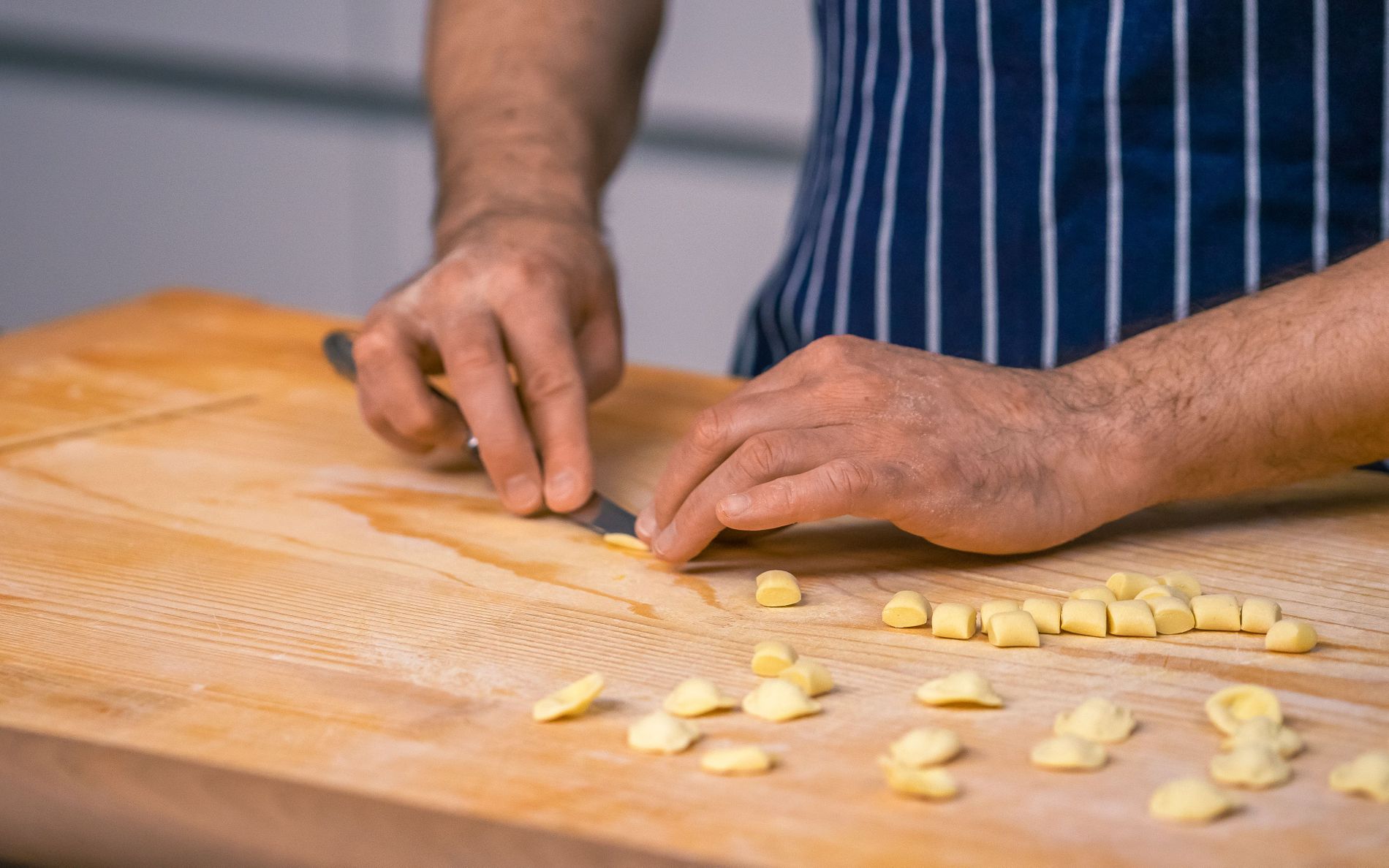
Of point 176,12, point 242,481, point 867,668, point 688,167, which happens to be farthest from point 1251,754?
point 176,12

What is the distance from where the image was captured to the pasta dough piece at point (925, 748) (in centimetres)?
61

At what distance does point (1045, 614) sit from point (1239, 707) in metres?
0.13

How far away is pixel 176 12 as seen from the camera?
135 inches

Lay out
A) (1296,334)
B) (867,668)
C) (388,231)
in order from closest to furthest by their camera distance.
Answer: (867,668) < (1296,334) < (388,231)

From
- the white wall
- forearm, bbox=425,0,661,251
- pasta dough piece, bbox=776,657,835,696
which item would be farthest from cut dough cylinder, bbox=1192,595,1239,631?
the white wall

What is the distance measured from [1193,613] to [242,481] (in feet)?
2.24

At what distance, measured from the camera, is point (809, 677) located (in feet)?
2.24

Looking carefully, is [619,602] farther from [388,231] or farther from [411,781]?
[388,231]

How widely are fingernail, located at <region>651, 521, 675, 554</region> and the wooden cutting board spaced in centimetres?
2

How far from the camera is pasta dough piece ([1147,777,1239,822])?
1.86 ft

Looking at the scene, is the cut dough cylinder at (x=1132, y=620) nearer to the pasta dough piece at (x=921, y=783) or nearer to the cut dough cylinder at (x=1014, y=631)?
the cut dough cylinder at (x=1014, y=631)

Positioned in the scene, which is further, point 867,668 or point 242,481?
point 242,481

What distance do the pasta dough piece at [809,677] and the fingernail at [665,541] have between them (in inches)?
7.5

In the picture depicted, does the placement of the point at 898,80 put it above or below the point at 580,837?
above
